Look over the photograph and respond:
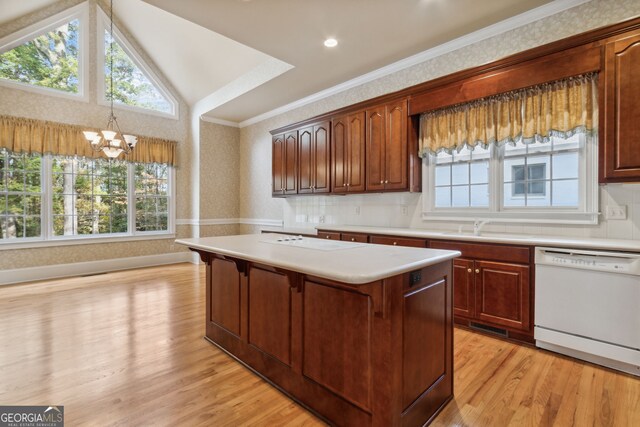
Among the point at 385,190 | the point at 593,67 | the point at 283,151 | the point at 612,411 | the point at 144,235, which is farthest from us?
the point at 144,235

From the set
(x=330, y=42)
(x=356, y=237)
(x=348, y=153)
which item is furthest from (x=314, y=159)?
(x=330, y=42)

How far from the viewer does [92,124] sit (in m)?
5.43

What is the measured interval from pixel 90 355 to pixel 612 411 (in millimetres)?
3624

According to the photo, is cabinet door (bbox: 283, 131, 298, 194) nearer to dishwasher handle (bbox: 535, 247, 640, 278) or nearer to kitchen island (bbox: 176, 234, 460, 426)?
kitchen island (bbox: 176, 234, 460, 426)

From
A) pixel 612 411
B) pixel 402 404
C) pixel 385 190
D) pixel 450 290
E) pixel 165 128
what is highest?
pixel 165 128

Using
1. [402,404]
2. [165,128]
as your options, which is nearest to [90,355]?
[402,404]

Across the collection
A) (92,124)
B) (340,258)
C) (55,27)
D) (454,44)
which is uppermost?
(55,27)

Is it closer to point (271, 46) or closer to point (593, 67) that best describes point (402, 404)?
point (593, 67)

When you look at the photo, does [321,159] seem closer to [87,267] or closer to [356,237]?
[356,237]

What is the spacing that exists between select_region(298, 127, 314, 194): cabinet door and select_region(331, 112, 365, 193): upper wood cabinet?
46 cm

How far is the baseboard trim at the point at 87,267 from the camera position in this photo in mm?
4840

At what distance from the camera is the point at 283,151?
5312 mm

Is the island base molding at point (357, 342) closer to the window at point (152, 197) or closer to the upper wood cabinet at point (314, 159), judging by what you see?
the upper wood cabinet at point (314, 159)

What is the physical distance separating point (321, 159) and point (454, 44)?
2166 millimetres
